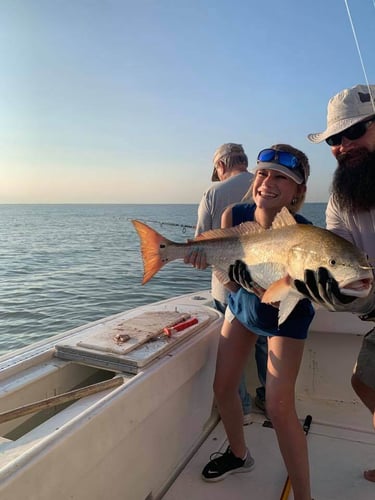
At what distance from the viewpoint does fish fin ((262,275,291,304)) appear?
219 cm

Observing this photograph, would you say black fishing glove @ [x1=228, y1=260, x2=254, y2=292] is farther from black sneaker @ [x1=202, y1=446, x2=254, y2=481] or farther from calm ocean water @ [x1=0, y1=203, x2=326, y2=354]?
calm ocean water @ [x1=0, y1=203, x2=326, y2=354]

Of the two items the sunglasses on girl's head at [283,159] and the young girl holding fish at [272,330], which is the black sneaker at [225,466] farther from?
the sunglasses on girl's head at [283,159]

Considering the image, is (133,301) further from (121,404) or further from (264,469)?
(121,404)

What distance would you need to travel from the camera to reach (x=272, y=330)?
8.56 ft

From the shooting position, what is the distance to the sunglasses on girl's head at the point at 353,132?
259 cm

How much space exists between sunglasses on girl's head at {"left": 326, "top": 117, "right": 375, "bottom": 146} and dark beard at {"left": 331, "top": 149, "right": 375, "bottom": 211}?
0.10 meters

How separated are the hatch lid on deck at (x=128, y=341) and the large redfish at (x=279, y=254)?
1.45ft

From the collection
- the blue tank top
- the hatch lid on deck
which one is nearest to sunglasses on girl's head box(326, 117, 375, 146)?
the blue tank top

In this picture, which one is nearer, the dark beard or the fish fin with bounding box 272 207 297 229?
the fish fin with bounding box 272 207 297 229

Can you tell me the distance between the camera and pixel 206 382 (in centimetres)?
351

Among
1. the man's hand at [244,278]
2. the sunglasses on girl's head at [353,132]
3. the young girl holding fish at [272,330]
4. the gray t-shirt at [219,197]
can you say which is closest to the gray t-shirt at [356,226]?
the young girl holding fish at [272,330]

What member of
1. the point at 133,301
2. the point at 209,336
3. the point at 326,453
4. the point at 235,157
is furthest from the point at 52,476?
the point at 133,301

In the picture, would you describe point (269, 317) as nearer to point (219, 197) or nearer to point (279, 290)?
point (279, 290)

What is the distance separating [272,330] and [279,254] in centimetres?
53
